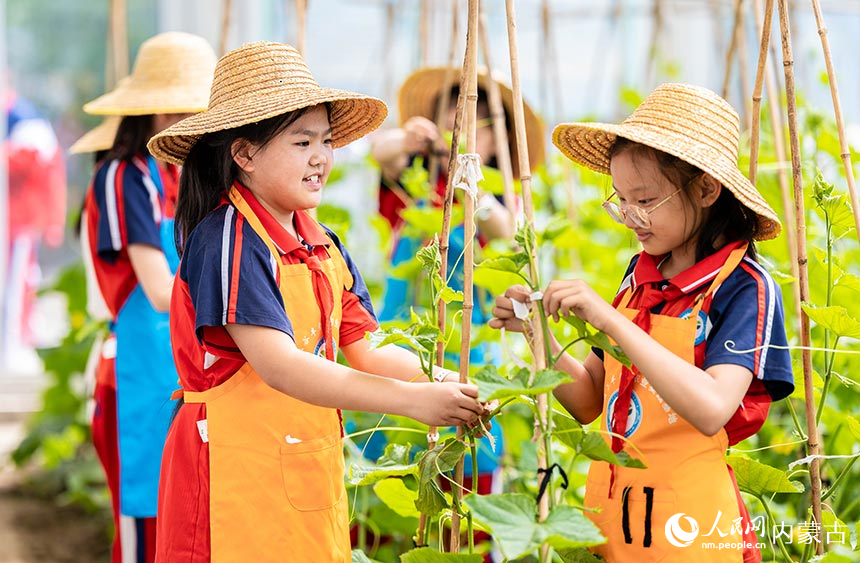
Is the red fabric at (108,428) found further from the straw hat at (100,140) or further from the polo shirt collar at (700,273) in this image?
the polo shirt collar at (700,273)

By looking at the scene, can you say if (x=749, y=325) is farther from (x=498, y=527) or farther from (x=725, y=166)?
(x=498, y=527)

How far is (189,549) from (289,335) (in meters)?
0.30

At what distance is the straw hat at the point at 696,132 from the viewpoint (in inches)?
47.1

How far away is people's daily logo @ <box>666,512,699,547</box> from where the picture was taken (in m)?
1.19

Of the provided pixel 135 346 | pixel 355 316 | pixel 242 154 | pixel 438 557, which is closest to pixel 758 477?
pixel 438 557

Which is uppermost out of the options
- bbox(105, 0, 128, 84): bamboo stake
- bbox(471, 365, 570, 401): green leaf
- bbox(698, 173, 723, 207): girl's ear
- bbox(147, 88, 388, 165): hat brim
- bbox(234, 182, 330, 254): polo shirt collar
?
bbox(105, 0, 128, 84): bamboo stake

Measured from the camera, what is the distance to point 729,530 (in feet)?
3.94

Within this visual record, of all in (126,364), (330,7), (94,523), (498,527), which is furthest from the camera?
(330,7)

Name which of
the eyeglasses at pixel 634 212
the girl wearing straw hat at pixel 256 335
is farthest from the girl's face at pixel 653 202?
the girl wearing straw hat at pixel 256 335

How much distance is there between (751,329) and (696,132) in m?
0.24

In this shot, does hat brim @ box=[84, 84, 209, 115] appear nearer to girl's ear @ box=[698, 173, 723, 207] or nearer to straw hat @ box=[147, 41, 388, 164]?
straw hat @ box=[147, 41, 388, 164]

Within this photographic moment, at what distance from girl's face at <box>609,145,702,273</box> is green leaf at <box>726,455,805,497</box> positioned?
288 mm

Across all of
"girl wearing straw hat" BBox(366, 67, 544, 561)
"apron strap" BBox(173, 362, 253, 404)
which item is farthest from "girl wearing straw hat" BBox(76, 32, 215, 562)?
"apron strap" BBox(173, 362, 253, 404)

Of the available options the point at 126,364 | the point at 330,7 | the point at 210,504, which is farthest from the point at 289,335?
the point at 330,7
